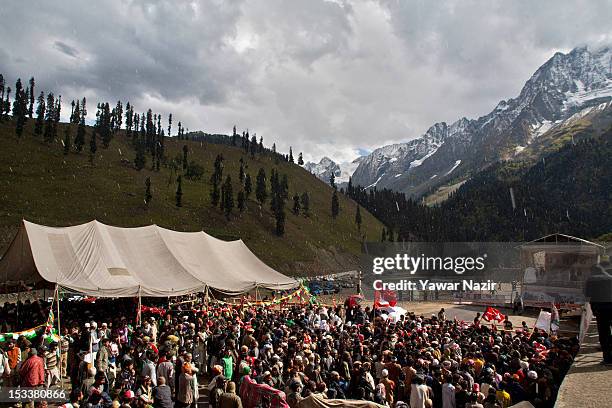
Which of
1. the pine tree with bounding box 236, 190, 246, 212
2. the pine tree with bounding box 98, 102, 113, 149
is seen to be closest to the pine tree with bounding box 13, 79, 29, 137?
the pine tree with bounding box 98, 102, 113, 149

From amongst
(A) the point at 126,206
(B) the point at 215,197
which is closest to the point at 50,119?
(A) the point at 126,206

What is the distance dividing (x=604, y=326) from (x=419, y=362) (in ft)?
12.3

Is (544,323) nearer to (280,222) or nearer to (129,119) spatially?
(280,222)

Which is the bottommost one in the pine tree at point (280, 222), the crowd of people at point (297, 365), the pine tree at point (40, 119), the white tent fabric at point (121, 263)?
the crowd of people at point (297, 365)

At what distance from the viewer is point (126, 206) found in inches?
3386

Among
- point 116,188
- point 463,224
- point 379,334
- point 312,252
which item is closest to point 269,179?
point 312,252

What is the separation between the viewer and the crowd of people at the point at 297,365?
8.84 m

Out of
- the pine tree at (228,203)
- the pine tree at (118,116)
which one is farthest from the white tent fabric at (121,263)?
the pine tree at (118,116)

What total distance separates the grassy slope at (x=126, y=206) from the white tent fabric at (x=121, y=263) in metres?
48.4

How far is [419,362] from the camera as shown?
1048 cm

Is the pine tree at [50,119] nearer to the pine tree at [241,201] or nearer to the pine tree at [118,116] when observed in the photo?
the pine tree at [118,116]

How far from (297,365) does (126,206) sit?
272 feet

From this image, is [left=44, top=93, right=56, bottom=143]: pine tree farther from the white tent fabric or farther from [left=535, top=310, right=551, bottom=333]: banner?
[left=535, top=310, right=551, bottom=333]: banner

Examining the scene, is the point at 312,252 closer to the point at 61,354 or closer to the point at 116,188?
the point at 116,188
